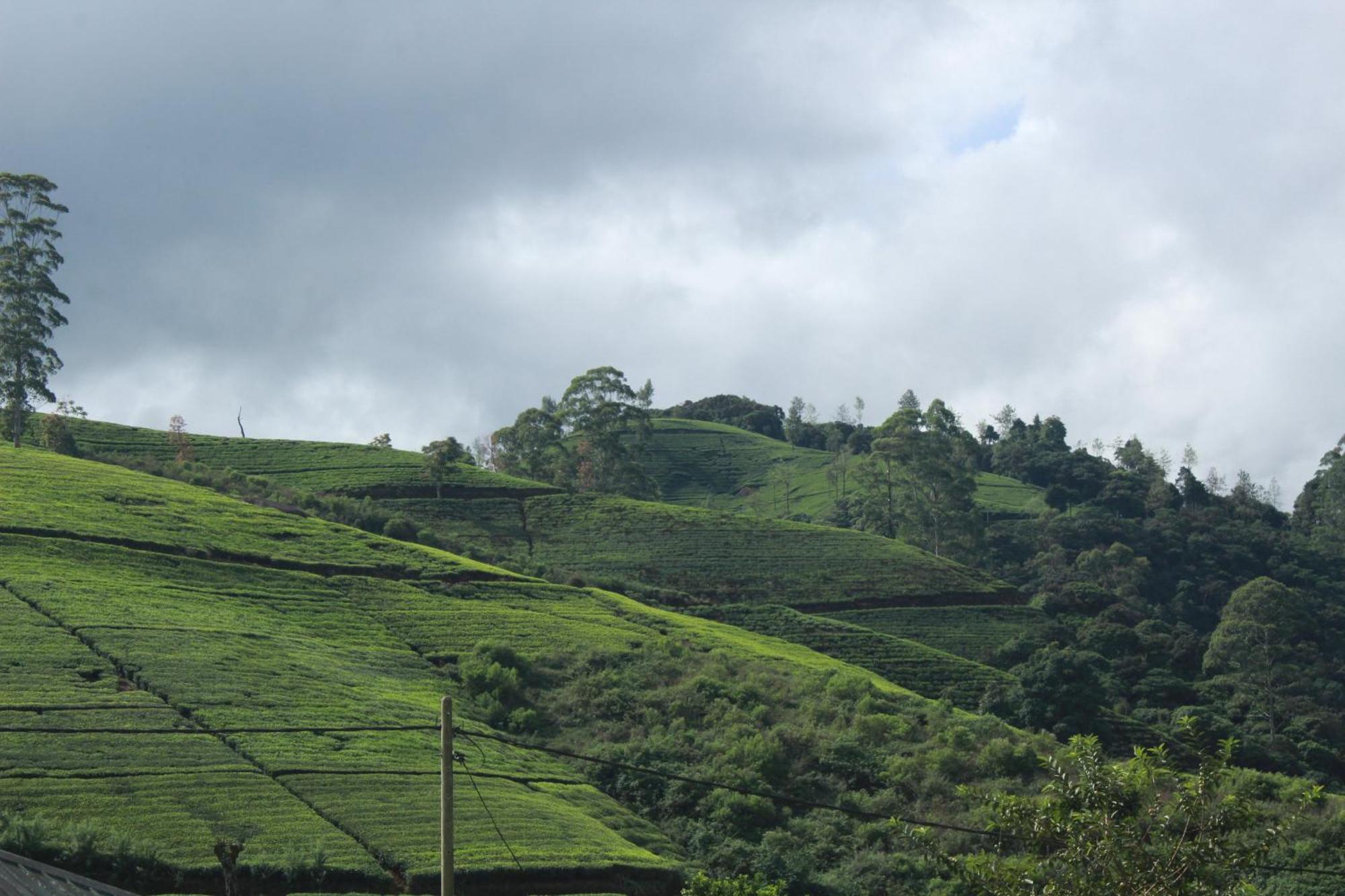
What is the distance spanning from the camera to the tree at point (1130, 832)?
1802 centimetres

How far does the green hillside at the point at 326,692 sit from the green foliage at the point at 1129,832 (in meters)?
12.7

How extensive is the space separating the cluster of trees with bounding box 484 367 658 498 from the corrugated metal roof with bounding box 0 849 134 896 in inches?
3300

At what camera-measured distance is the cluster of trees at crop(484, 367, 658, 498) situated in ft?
353

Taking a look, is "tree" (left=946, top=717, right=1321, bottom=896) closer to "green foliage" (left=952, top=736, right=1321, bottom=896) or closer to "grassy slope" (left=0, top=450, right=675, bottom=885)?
"green foliage" (left=952, top=736, right=1321, bottom=896)

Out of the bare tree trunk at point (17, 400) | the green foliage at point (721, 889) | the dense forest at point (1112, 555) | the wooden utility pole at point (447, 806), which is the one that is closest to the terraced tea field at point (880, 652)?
the dense forest at point (1112, 555)

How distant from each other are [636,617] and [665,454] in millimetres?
84062

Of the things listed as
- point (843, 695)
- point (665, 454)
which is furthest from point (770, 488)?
point (843, 695)

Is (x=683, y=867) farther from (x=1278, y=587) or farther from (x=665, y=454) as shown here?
(x=665, y=454)

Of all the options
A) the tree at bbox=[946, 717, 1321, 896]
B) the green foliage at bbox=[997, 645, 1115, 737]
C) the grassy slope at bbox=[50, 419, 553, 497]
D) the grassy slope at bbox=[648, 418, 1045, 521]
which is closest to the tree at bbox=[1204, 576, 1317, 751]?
the green foliage at bbox=[997, 645, 1115, 737]

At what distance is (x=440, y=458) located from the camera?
94750 mm

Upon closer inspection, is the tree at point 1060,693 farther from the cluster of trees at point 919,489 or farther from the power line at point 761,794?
the cluster of trees at point 919,489

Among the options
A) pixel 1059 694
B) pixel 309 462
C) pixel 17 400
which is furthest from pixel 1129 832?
pixel 309 462

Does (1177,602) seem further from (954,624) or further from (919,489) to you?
(954,624)

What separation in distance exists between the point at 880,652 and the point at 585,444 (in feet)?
145
